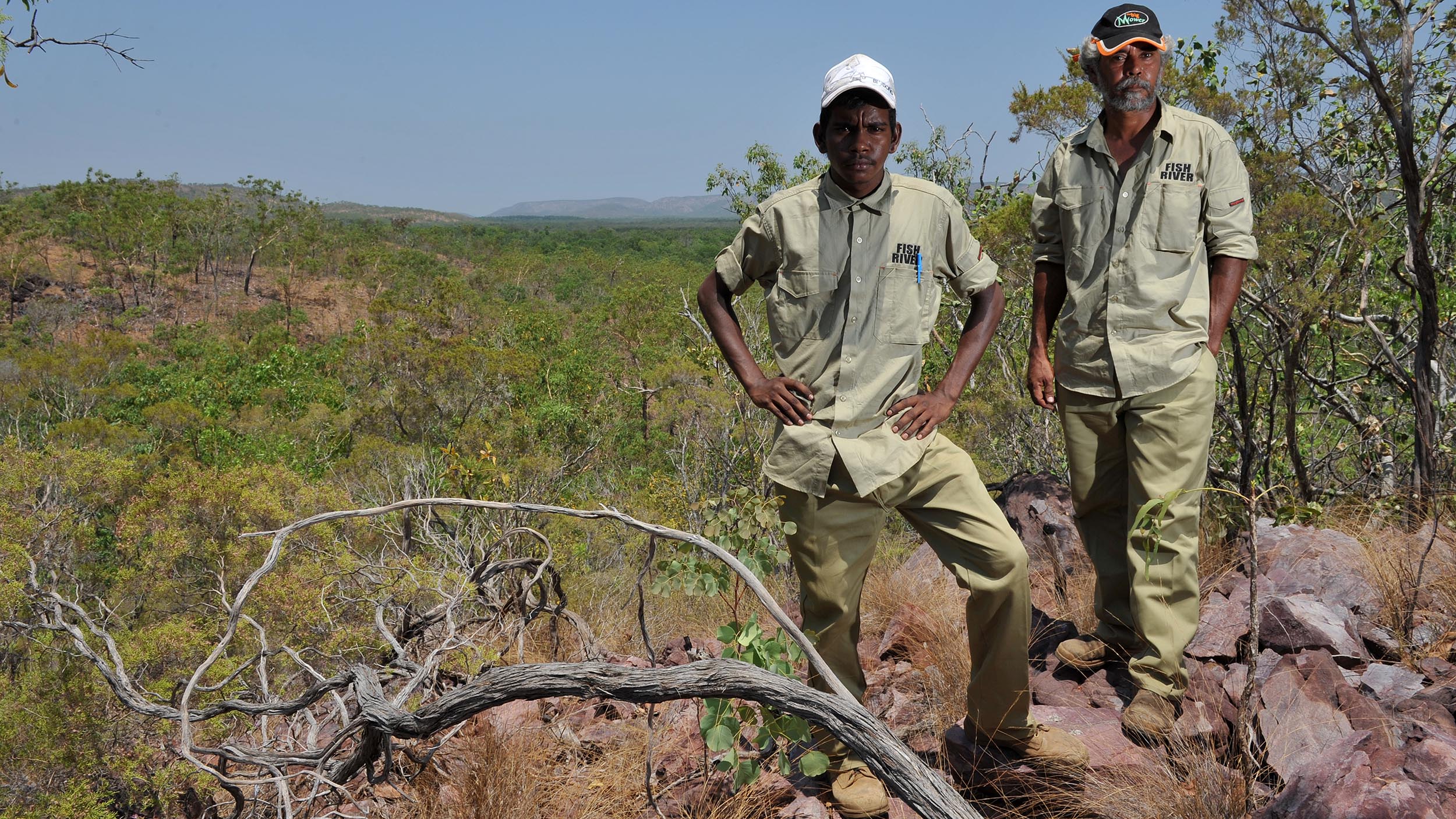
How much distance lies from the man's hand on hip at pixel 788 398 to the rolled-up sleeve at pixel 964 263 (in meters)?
0.48

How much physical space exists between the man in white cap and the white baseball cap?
0.01 meters

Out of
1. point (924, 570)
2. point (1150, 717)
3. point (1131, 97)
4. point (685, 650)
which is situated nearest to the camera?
point (1150, 717)

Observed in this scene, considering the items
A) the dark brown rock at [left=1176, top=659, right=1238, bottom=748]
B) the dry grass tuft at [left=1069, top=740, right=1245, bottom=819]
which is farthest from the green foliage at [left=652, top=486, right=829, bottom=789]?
the dark brown rock at [left=1176, top=659, right=1238, bottom=748]

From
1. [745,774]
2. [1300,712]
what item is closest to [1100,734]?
[1300,712]

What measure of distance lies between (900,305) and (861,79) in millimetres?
551

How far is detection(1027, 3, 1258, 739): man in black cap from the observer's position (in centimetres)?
259

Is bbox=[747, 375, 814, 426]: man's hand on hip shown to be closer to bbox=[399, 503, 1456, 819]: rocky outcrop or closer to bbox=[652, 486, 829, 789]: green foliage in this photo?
bbox=[652, 486, 829, 789]: green foliage

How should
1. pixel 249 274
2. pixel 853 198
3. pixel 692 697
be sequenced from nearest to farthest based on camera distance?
pixel 692 697, pixel 853 198, pixel 249 274

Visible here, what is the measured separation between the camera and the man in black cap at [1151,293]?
2.59 meters

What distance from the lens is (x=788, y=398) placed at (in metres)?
2.35

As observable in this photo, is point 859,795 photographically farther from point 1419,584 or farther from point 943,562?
point 1419,584

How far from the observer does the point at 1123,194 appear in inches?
105

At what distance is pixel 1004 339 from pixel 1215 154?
11.8ft

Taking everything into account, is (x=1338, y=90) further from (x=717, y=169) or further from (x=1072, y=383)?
(x=717, y=169)
